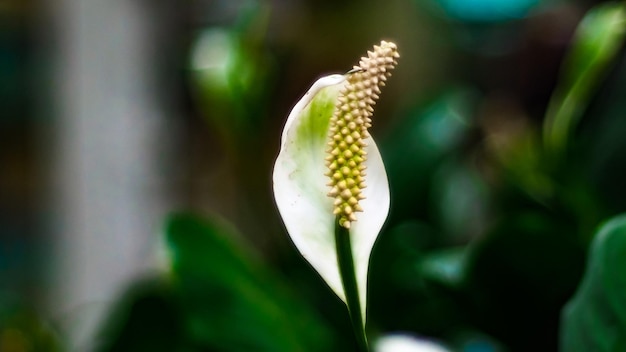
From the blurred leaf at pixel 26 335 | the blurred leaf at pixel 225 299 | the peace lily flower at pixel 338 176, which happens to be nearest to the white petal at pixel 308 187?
the peace lily flower at pixel 338 176

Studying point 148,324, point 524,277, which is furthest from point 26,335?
point 524,277

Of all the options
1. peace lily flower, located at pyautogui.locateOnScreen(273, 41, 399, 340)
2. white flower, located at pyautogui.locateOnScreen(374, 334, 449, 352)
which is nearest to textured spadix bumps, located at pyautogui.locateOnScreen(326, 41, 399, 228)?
peace lily flower, located at pyautogui.locateOnScreen(273, 41, 399, 340)

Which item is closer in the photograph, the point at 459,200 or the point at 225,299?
the point at 225,299

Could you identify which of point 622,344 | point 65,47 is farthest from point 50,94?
point 622,344

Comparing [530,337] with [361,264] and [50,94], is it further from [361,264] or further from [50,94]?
[50,94]

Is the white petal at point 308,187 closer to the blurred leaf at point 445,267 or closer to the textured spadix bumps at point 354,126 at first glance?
the textured spadix bumps at point 354,126

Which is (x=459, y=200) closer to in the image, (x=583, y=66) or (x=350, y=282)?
(x=583, y=66)

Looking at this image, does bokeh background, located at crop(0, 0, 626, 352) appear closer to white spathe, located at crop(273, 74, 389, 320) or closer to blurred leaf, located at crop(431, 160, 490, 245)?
blurred leaf, located at crop(431, 160, 490, 245)
